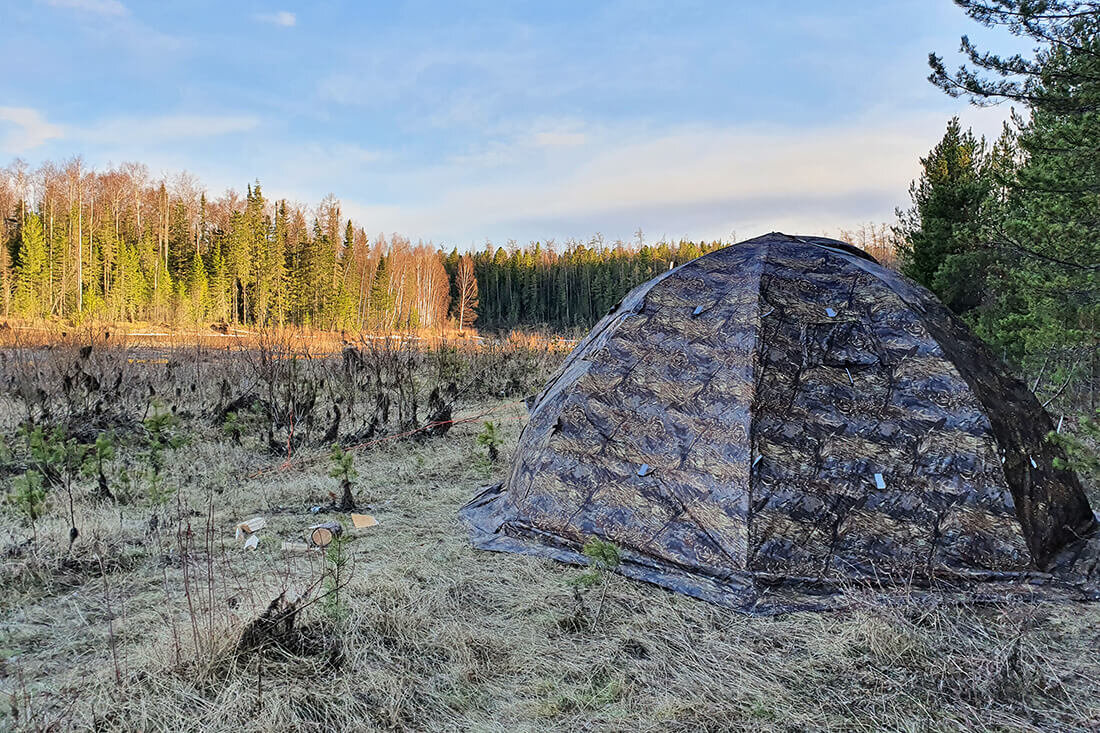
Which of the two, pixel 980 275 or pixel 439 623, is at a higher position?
pixel 980 275

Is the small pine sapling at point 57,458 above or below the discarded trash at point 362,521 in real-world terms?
above

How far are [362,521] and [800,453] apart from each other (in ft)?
11.6

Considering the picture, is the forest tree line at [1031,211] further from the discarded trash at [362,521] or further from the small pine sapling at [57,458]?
the small pine sapling at [57,458]

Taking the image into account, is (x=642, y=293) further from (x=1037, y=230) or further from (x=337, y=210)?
(x=337, y=210)

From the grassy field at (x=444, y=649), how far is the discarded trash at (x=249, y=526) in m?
0.08

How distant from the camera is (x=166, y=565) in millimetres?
4133

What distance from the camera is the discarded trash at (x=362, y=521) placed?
522 centimetres

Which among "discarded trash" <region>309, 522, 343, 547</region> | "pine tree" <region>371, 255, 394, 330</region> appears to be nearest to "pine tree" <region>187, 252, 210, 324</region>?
"pine tree" <region>371, 255, 394, 330</region>

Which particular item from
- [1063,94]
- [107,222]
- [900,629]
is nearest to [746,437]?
[900,629]

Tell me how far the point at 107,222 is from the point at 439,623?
4794cm

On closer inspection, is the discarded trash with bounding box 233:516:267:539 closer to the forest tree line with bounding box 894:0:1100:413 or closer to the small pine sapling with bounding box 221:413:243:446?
the small pine sapling with bounding box 221:413:243:446

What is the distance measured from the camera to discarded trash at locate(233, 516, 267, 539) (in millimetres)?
4805

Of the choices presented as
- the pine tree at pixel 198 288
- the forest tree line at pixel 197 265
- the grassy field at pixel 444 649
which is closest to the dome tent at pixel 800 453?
the grassy field at pixel 444 649

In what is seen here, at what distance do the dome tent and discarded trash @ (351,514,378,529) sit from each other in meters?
1.09
